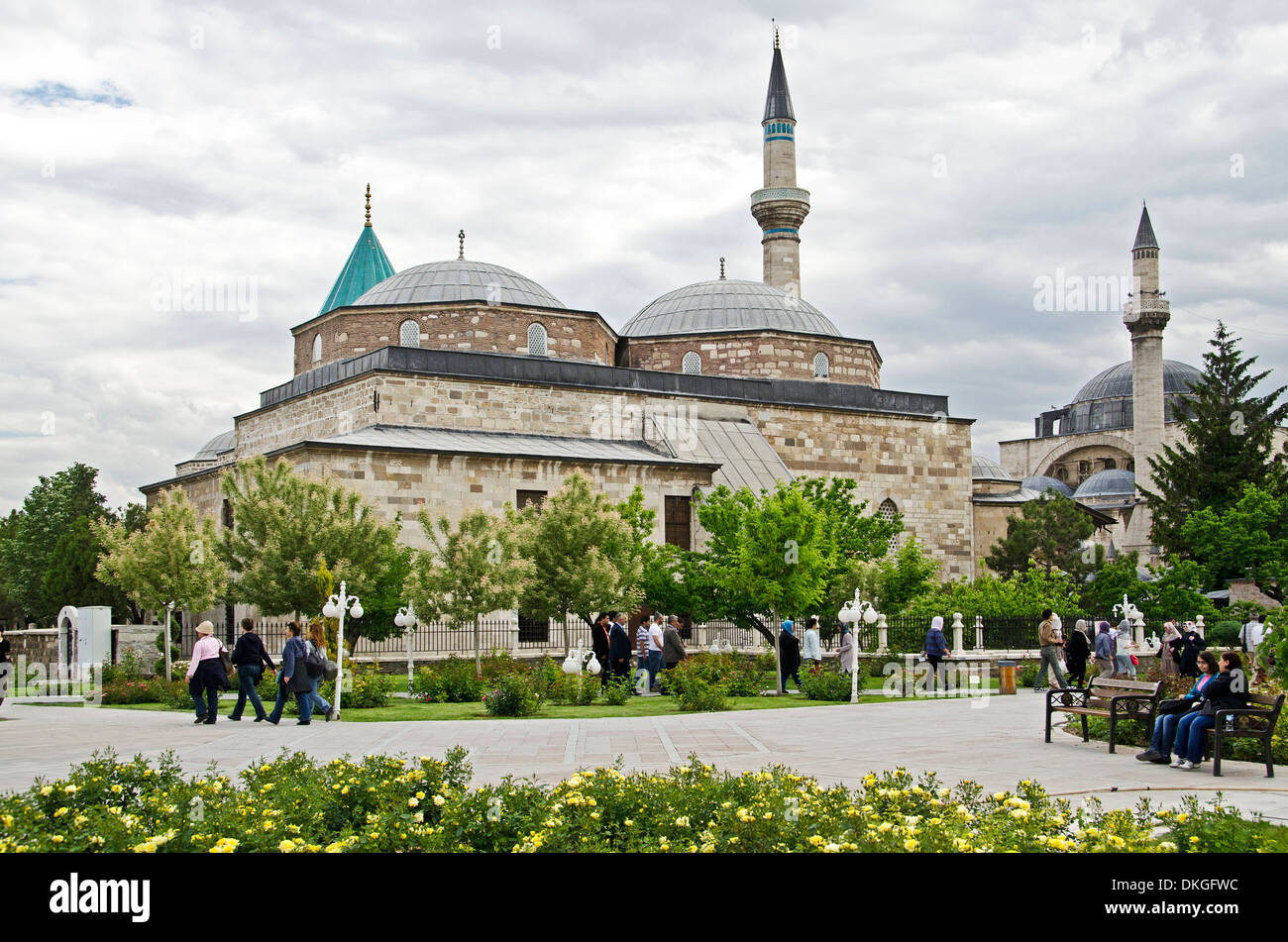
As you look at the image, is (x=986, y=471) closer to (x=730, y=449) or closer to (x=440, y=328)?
(x=730, y=449)

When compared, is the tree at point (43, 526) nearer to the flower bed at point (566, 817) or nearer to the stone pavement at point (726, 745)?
the stone pavement at point (726, 745)

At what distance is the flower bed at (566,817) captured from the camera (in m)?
5.04

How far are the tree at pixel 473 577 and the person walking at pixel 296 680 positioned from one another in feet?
16.1

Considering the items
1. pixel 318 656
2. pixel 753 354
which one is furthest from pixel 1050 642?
pixel 753 354

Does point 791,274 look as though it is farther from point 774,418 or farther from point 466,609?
point 466,609

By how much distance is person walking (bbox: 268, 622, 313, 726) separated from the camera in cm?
1360

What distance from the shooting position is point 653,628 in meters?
19.1

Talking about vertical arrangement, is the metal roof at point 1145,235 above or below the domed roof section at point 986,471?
above

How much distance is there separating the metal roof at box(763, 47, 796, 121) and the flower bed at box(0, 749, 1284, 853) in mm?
35648

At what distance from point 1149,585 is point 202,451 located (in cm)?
3384

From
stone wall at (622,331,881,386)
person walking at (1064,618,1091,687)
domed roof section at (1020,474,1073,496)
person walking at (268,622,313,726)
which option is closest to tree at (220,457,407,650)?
person walking at (268,622,313,726)

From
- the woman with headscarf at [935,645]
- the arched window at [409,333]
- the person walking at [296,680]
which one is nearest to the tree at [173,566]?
the person walking at [296,680]

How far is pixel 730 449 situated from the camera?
2991 cm
